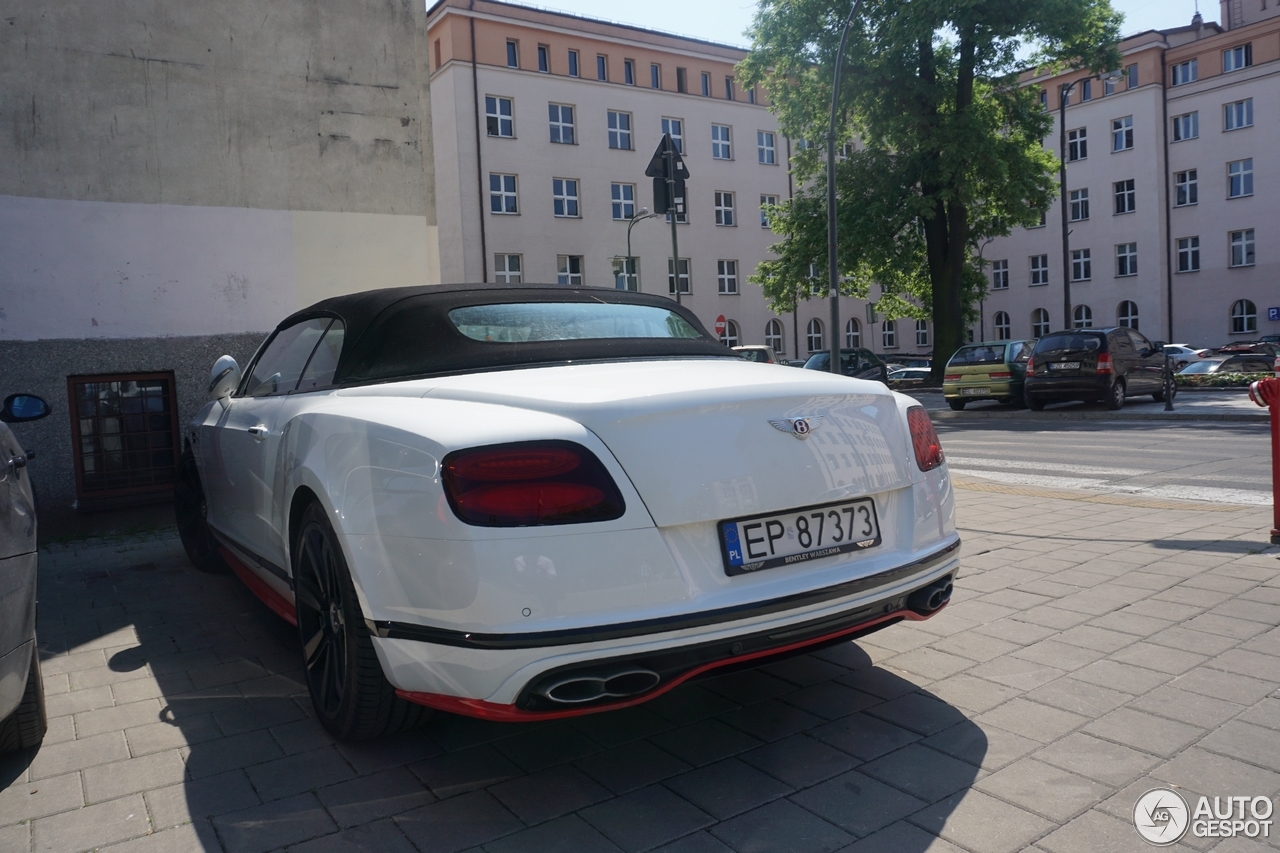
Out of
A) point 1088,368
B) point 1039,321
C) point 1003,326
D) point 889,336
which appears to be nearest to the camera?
point 1088,368

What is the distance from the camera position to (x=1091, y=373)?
63.2 ft

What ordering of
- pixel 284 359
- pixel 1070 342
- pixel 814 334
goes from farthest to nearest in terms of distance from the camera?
pixel 814 334 → pixel 1070 342 → pixel 284 359

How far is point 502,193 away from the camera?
44719 millimetres

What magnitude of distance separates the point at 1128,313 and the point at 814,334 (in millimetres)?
15809

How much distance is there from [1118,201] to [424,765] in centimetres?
5522

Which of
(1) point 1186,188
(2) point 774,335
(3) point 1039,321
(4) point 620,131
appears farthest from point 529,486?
(3) point 1039,321

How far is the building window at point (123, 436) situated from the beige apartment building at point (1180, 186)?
1693 inches

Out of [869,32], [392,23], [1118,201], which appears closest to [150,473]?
[392,23]

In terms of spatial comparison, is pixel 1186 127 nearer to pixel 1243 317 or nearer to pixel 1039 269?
pixel 1243 317

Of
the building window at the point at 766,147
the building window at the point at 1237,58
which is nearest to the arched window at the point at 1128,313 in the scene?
the building window at the point at 1237,58

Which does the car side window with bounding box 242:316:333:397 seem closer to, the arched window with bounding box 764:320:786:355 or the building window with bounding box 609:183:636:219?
the building window with bounding box 609:183:636:219

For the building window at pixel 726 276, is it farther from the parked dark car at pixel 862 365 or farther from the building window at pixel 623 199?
the parked dark car at pixel 862 365

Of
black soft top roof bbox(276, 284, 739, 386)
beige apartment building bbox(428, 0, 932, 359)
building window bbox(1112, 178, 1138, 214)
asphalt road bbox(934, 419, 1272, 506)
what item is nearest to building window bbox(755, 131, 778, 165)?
beige apartment building bbox(428, 0, 932, 359)

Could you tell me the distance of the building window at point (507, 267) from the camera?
146 ft
